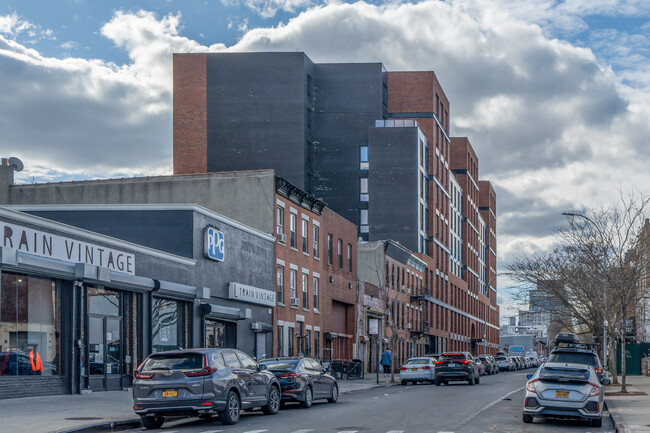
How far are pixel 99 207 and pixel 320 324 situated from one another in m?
19.2

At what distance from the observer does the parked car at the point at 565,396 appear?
19.5 metres

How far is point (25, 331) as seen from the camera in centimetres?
2512

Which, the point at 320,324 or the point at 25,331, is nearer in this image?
the point at 25,331

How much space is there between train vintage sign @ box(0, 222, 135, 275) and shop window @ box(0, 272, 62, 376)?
811 mm

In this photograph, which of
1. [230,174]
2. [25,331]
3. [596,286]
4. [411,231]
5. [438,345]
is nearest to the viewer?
[25,331]

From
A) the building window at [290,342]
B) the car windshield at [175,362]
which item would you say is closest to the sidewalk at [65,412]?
the car windshield at [175,362]

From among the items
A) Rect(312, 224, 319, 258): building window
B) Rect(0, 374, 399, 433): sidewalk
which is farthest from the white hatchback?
Rect(0, 374, 399, 433): sidewalk

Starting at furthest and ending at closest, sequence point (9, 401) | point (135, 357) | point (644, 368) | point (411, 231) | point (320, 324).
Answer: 1. point (411, 231)
2. point (644, 368)
3. point (320, 324)
4. point (135, 357)
5. point (9, 401)

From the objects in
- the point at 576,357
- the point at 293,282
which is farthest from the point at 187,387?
the point at 293,282

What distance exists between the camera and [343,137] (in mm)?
83562

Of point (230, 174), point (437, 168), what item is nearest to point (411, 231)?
point (437, 168)

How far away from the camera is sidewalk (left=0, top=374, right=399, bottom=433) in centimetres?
1755

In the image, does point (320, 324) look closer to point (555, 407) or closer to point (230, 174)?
point (230, 174)

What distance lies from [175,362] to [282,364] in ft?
18.8
